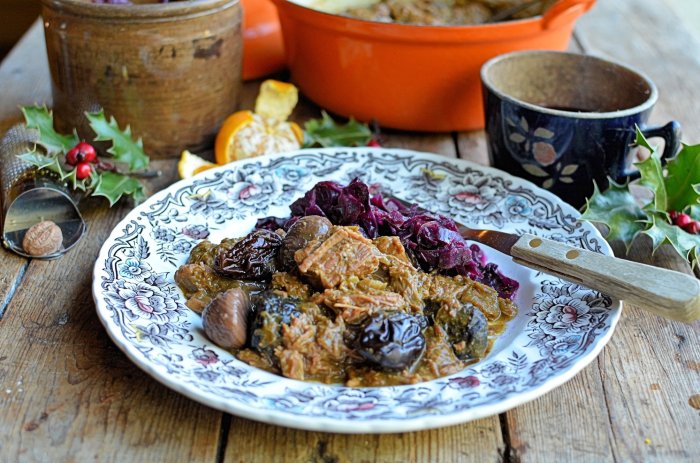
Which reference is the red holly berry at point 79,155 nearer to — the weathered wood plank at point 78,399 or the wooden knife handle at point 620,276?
the weathered wood plank at point 78,399

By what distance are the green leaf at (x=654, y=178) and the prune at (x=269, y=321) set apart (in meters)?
1.30

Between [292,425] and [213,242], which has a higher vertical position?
[292,425]

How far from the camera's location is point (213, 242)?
7.97ft

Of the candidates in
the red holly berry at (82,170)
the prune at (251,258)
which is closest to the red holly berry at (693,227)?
the prune at (251,258)

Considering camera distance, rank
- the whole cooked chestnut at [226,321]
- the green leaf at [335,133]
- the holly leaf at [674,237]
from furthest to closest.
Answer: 1. the green leaf at [335,133]
2. the holly leaf at [674,237]
3. the whole cooked chestnut at [226,321]

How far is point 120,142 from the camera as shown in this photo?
2814 millimetres

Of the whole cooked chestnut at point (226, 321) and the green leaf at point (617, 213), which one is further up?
the whole cooked chestnut at point (226, 321)

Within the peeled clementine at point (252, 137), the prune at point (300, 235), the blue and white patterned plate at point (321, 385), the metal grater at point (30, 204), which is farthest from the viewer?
the peeled clementine at point (252, 137)

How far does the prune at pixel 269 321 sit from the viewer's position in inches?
72.9

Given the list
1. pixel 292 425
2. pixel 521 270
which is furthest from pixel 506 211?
pixel 292 425

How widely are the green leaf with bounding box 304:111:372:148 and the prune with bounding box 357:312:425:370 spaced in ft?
4.50

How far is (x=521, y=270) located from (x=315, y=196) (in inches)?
27.0

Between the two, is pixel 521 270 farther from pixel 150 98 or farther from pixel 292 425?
pixel 150 98

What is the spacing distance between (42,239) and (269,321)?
958 millimetres
